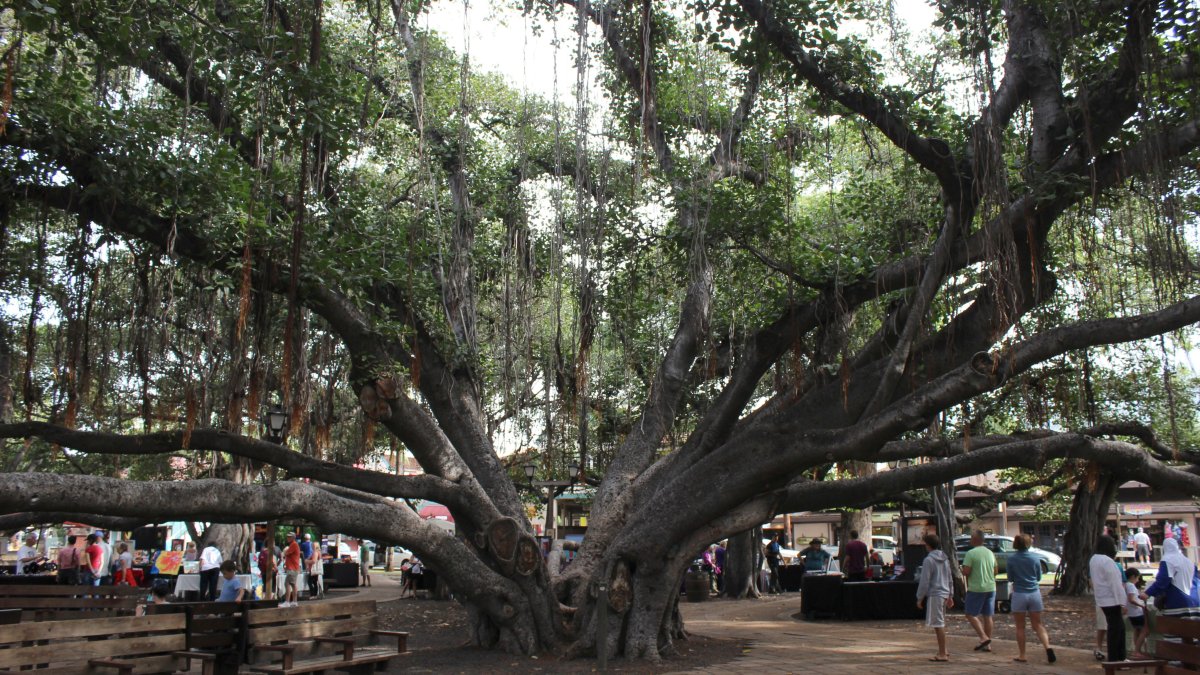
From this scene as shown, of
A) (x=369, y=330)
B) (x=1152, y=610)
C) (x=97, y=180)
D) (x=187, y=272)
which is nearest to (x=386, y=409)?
(x=369, y=330)

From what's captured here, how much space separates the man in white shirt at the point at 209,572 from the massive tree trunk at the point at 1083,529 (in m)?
14.0

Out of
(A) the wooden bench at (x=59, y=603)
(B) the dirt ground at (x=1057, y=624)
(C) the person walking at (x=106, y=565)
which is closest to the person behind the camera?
(A) the wooden bench at (x=59, y=603)

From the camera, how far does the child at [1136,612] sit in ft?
25.5

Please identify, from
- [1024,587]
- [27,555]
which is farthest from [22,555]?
[1024,587]

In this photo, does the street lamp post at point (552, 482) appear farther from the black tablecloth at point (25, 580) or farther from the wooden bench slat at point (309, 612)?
the black tablecloth at point (25, 580)

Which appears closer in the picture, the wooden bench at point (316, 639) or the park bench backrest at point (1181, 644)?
the park bench backrest at point (1181, 644)

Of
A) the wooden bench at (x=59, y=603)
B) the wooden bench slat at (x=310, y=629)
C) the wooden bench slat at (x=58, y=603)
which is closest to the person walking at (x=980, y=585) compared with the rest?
the wooden bench slat at (x=310, y=629)

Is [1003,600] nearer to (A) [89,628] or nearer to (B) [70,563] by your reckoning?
(A) [89,628]

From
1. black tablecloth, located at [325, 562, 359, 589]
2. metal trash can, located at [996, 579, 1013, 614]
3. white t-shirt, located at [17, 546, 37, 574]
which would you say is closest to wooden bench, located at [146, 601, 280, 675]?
metal trash can, located at [996, 579, 1013, 614]

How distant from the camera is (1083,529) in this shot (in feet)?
52.4

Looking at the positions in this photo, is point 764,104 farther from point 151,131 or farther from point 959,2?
point 151,131

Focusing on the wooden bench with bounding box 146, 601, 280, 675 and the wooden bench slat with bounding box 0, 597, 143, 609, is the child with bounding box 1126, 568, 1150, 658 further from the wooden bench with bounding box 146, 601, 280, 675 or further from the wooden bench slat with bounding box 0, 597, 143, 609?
the wooden bench slat with bounding box 0, 597, 143, 609

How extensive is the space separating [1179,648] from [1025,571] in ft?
9.13

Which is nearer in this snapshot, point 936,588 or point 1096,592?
point 1096,592
